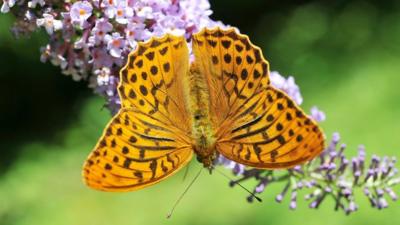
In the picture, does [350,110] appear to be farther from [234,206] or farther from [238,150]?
[238,150]

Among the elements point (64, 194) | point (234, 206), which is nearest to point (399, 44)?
point (234, 206)

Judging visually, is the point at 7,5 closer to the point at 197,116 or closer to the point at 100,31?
the point at 100,31

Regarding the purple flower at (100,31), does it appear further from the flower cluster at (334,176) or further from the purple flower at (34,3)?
the flower cluster at (334,176)

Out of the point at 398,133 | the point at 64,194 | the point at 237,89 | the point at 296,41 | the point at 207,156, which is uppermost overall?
the point at 296,41

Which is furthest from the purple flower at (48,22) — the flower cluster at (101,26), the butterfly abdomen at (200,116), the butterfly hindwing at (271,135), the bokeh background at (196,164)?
the bokeh background at (196,164)

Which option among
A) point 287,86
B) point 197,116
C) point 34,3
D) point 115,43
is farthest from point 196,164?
point 34,3

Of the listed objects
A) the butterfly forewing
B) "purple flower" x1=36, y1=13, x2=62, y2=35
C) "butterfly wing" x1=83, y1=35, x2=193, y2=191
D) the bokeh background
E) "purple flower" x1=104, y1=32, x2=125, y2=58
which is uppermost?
the bokeh background

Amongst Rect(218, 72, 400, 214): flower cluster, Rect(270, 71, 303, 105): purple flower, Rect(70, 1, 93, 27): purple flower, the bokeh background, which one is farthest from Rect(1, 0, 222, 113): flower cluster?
the bokeh background

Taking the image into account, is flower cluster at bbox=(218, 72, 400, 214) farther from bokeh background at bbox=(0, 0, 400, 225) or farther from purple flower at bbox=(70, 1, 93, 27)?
bokeh background at bbox=(0, 0, 400, 225)
